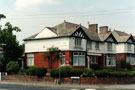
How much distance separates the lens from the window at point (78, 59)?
41584mm

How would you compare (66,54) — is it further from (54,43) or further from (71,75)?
(71,75)

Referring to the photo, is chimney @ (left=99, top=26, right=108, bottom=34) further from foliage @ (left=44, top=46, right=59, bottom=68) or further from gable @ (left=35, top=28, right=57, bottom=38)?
foliage @ (left=44, top=46, right=59, bottom=68)

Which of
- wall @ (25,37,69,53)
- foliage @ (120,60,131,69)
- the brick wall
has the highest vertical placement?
wall @ (25,37,69,53)

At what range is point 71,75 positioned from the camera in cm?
3447

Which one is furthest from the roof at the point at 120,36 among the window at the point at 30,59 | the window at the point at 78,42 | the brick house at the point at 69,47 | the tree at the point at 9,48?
the tree at the point at 9,48

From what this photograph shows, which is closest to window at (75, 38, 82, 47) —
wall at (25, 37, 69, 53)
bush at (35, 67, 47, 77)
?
wall at (25, 37, 69, 53)

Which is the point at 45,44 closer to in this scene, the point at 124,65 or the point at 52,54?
the point at 52,54

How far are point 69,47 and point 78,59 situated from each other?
276cm

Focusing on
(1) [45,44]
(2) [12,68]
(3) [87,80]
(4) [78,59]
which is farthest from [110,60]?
(2) [12,68]

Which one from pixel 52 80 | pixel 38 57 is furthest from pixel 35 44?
pixel 52 80

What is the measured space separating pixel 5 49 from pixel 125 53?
29241 millimetres

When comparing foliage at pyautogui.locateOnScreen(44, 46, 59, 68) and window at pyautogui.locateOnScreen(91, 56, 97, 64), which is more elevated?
foliage at pyautogui.locateOnScreen(44, 46, 59, 68)

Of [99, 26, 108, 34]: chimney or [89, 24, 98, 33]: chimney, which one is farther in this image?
[99, 26, 108, 34]: chimney

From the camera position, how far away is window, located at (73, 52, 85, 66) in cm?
4158
